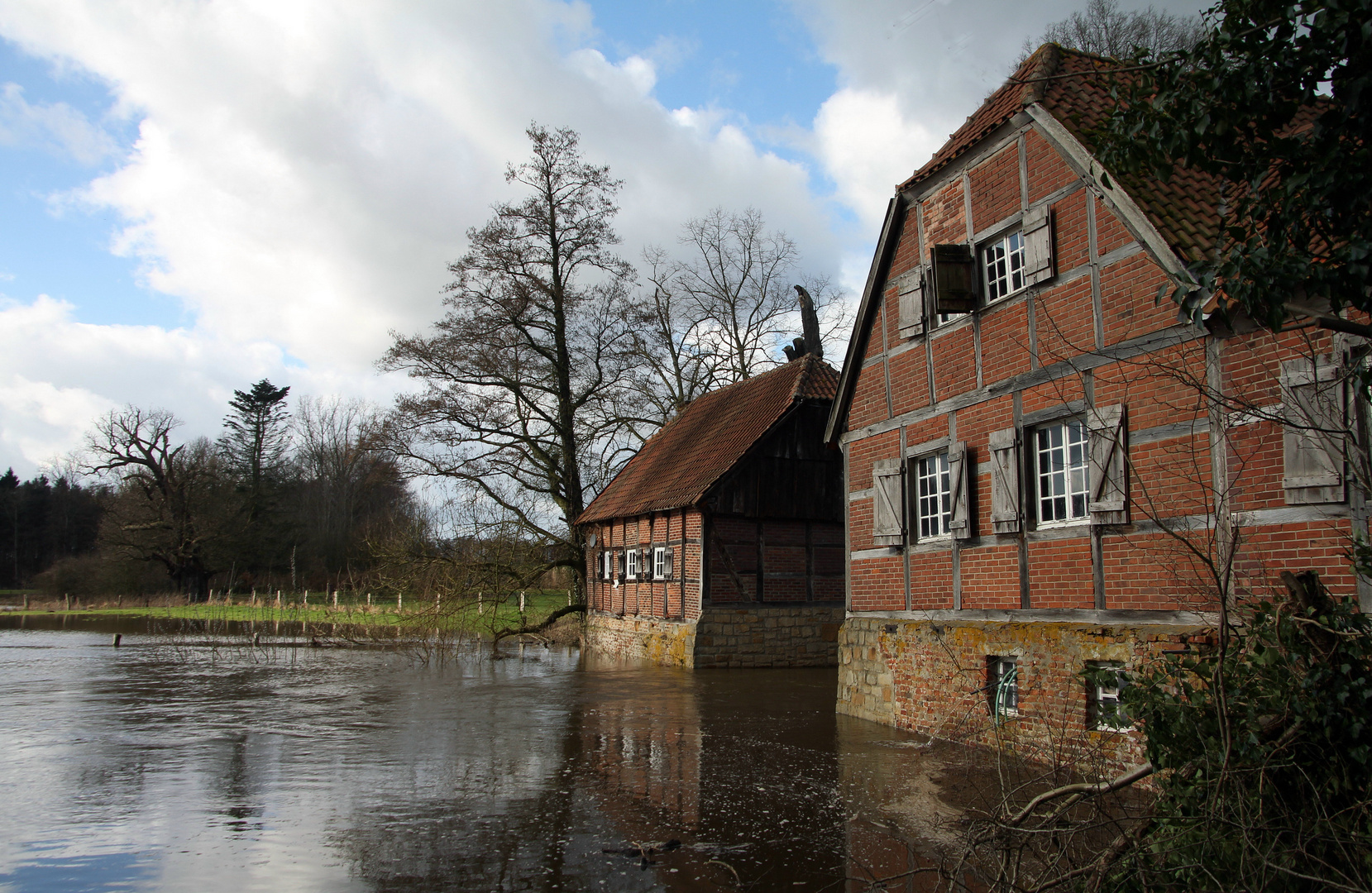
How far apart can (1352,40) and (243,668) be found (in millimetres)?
21047

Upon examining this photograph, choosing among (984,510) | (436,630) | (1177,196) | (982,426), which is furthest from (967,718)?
(436,630)

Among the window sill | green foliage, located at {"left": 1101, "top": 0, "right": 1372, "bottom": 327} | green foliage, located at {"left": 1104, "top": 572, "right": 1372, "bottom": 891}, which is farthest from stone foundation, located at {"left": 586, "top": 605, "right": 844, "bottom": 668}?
green foliage, located at {"left": 1101, "top": 0, "right": 1372, "bottom": 327}

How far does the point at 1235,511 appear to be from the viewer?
720 cm

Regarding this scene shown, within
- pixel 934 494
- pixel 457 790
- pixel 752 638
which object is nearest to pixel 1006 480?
pixel 934 494

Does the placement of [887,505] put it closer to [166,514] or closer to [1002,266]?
[1002,266]

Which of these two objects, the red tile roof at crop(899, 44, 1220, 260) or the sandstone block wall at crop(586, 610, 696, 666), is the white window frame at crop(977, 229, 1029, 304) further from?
the sandstone block wall at crop(586, 610, 696, 666)

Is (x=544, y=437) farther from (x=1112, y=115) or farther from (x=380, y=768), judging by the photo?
(x=1112, y=115)

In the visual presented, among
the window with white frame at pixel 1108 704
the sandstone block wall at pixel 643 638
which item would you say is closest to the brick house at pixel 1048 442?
the window with white frame at pixel 1108 704

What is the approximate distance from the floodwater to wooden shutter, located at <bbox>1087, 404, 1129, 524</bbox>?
297 centimetres

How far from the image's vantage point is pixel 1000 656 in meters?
9.47

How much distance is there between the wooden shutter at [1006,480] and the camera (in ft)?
31.0

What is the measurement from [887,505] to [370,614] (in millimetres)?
19498

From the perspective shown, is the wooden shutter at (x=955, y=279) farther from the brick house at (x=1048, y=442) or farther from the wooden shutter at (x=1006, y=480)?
the wooden shutter at (x=1006, y=480)

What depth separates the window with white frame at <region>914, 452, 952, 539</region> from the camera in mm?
10805
